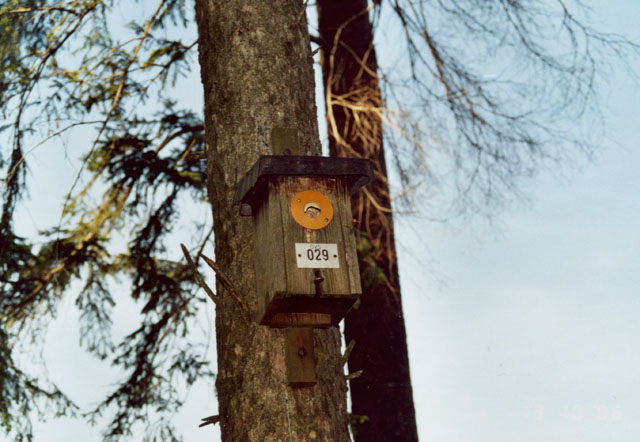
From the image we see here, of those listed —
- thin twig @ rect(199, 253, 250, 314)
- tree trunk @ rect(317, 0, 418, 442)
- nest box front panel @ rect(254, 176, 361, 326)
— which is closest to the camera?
nest box front panel @ rect(254, 176, 361, 326)

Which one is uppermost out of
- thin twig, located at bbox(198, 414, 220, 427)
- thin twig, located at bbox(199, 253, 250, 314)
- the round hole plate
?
the round hole plate

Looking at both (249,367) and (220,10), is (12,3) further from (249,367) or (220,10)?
(249,367)

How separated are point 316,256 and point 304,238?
0.07 meters

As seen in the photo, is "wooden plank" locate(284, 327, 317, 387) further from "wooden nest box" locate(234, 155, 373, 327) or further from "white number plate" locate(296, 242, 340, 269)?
"white number plate" locate(296, 242, 340, 269)

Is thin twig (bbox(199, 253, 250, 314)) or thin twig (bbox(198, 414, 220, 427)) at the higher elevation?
thin twig (bbox(199, 253, 250, 314))

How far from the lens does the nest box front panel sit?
7.68 ft

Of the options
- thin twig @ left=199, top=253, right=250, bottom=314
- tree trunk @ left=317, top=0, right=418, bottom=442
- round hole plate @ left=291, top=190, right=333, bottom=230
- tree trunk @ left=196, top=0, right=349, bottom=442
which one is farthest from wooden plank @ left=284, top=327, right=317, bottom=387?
tree trunk @ left=317, top=0, right=418, bottom=442

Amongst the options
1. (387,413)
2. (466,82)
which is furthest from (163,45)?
(387,413)

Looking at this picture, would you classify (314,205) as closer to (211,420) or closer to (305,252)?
(305,252)

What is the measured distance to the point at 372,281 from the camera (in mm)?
5703

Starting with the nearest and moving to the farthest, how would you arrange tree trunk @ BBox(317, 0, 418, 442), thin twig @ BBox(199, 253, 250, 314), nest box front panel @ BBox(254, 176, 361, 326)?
nest box front panel @ BBox(254, 176, 361, 326), thin twig @ BBox(199, 253, 250, 314), tree trunk @ BBox(317, 0, 418, 442)

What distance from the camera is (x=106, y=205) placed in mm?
6074

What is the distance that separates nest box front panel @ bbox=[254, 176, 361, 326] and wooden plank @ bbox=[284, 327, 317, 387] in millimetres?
47

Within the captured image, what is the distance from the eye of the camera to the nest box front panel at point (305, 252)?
92.2 inches
